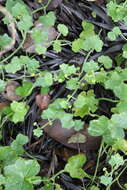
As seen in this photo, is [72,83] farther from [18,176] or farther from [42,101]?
[18,176]

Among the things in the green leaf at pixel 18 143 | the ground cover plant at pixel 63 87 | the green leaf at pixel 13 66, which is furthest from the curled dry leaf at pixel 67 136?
the green leaf at pixel 13 66

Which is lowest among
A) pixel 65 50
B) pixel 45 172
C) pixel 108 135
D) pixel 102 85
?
pixel 45 172

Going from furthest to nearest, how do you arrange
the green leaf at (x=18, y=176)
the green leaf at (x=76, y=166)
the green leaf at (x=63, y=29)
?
the green leaf at (x=63, y=29), the green leaf at (x=76, y=166), the green leaf at (x=18, y=176)

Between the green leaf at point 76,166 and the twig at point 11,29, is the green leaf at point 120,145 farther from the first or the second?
the twig at point 11,29

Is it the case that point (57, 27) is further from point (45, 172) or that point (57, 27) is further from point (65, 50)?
point (45, 172)

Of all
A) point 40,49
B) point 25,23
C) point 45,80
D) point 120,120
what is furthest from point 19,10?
point 120,120

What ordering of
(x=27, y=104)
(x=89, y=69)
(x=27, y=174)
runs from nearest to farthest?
(x=27, y=174)
(x=89, y=69)
(x=27, y=104)

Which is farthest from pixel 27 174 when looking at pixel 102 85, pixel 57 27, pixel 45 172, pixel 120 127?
pixel 57 27
